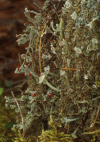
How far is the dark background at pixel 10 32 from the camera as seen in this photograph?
6.32ft

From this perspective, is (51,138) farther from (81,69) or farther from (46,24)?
(46,24)

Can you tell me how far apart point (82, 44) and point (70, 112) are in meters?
0.29

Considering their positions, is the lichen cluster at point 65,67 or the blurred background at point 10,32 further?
the blurred background at point 10,32

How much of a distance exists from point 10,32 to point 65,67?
1.43 m

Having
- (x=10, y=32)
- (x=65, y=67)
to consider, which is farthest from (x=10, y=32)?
(x=65, y=67)

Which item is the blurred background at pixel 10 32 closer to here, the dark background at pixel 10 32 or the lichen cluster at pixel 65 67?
the dark background at pixel 10 32

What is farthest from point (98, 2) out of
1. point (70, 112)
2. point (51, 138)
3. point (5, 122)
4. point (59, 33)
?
point (5, 122)

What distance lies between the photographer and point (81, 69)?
65cm

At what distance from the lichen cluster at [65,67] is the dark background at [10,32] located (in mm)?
1144

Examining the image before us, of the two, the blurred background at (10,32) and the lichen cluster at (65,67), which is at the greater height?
the blurred background at (10,32)

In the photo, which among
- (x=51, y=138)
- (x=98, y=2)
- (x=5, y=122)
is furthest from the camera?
(x=5, y=122)

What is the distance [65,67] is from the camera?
2.23ft

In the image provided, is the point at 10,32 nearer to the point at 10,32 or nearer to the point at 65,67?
the point at 10,32

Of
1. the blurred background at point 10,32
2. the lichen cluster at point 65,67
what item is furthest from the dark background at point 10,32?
the lichen cluster at point 65,67
